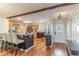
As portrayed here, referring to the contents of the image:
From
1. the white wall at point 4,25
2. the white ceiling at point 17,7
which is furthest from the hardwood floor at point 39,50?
the white ceiling at point 17,7

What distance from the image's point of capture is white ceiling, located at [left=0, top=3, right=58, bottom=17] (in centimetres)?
203

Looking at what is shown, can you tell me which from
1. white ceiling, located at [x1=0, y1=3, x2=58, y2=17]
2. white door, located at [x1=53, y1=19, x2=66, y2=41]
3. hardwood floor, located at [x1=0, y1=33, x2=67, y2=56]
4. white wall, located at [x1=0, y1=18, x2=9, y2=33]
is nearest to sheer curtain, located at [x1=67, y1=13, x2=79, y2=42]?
white door, located at [x1=53, y1=19, x2=66, y2=41]

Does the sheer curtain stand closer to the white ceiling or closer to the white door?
the white door

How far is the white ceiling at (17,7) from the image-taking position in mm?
2026

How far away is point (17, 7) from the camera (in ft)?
6.83

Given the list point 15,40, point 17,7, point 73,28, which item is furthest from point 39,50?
point 17,7

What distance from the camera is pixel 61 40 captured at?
2229 mm

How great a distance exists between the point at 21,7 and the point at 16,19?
30 centimetres

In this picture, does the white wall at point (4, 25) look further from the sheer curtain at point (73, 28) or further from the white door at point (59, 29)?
the sheer curtain at point (73, 28)

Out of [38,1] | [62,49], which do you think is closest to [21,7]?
[38,1]

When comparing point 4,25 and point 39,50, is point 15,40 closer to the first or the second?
point 4,25

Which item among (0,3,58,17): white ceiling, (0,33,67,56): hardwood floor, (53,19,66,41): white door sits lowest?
(0,33,67,56): hardwood floor

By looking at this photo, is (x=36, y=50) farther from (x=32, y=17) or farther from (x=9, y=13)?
(x=9, y=13)

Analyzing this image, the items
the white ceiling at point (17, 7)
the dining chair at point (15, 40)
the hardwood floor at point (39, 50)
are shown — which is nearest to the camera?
the white ceiling at point (17, 7)
